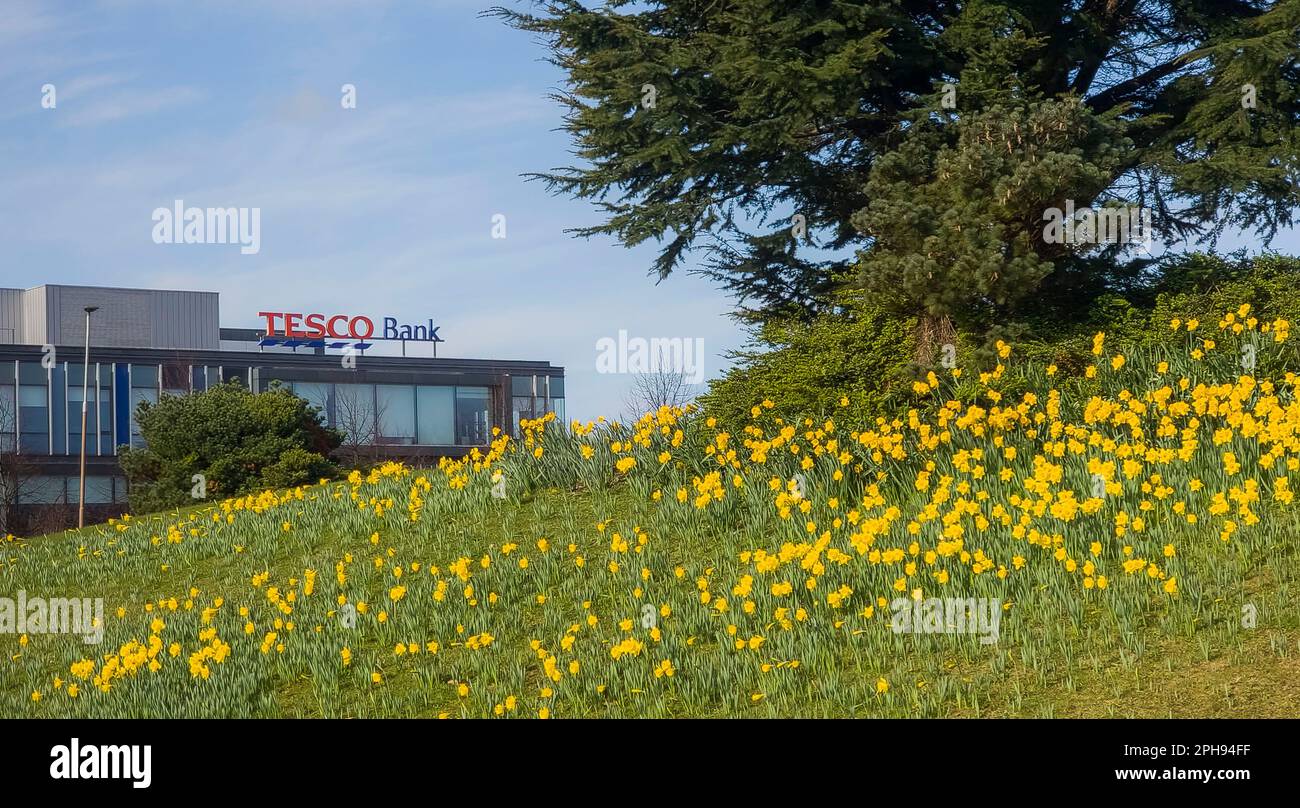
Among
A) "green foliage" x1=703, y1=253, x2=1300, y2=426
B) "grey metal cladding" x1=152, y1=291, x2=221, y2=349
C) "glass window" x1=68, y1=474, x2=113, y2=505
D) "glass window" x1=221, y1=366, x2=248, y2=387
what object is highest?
"grey metal cladding" x1=152, y1=291, x2=221, y2=349

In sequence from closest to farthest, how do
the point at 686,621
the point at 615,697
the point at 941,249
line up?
1. the point at 615,697
2. the point at 686,621
3. the point at 941,249

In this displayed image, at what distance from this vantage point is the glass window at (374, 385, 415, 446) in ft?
173

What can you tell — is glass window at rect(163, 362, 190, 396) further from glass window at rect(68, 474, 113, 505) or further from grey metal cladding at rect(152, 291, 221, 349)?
grey metal cladding at rect(152, 291, 221, 349)

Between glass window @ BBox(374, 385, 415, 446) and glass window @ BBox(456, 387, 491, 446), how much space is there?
6.56 feet

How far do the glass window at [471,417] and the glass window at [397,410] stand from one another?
2.00 m

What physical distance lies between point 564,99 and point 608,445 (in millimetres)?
7190

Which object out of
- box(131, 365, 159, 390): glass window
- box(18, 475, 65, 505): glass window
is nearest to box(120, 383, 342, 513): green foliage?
box(18, 475, 65, 505): glass window

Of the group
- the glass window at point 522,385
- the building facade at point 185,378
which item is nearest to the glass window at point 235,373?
the building facade at point 185,378

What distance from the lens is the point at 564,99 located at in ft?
57.7

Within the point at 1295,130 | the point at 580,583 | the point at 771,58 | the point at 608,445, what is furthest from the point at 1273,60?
the point at 580,583

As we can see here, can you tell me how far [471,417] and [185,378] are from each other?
11.7 m

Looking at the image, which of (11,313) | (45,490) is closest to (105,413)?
(45,490)

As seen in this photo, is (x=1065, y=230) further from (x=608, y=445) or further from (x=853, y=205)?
(x=608, y=445)

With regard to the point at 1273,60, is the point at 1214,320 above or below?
below
